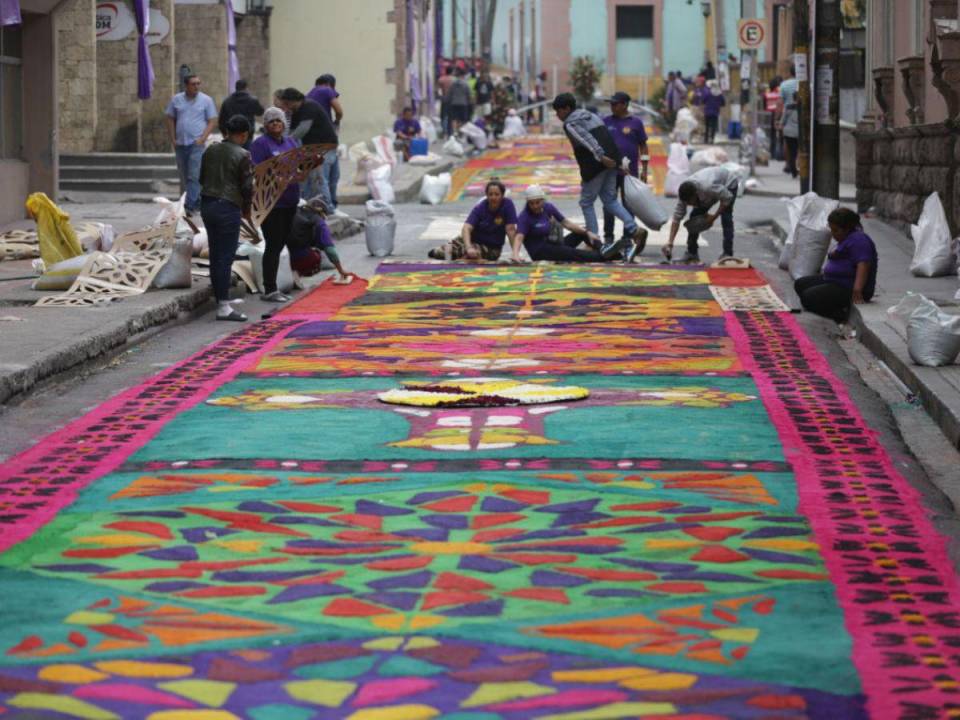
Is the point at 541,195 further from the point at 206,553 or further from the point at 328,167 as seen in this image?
the point at 206,553

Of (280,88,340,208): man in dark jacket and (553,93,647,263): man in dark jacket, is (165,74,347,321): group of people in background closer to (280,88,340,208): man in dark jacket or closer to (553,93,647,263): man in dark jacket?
(280,88,340,208): man in dark jacket

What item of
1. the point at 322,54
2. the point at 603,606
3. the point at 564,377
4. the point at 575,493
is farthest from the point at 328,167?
the point at 322,54

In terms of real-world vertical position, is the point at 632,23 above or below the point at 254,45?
above

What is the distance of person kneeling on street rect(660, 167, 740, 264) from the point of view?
19.8 metres

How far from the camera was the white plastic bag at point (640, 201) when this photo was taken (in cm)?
2086

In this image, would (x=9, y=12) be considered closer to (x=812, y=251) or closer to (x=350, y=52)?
(x=812, y=251)

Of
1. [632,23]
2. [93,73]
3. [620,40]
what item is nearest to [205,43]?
[93,73]

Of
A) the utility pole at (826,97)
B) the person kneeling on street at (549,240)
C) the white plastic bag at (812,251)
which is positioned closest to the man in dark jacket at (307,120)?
the person kneeling on street at (549,240)

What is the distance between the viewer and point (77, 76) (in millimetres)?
30156

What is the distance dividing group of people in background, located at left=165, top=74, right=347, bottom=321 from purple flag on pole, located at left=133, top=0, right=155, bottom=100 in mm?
3630

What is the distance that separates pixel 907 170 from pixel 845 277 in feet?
→ 27.4

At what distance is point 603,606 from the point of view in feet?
21.3

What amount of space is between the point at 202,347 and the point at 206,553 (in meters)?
6.68

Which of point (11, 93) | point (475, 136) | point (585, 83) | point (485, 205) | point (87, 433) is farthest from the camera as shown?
point (585, 83)
